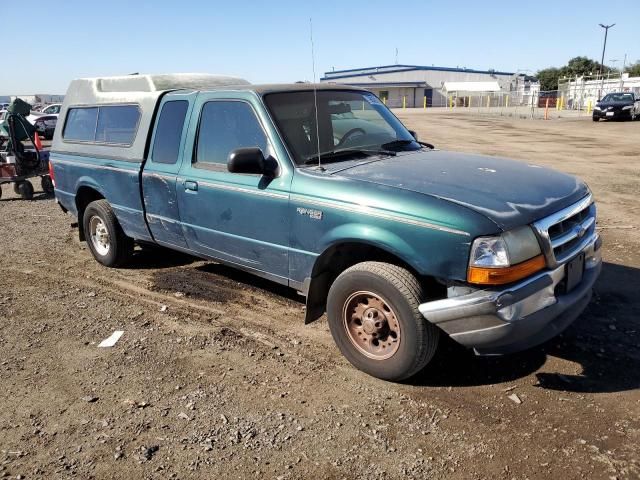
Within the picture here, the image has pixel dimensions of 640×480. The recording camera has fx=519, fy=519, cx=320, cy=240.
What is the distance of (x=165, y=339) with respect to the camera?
4.23 metres

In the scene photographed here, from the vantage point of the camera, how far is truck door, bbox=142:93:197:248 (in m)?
4.63

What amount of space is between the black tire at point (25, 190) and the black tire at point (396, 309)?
951 cm

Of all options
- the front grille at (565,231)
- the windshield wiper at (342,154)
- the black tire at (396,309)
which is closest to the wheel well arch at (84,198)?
the windshield wiper at (342,154)

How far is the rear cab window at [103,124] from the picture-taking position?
5.23m

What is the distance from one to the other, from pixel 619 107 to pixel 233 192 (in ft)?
100

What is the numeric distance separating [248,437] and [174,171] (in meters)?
2.55

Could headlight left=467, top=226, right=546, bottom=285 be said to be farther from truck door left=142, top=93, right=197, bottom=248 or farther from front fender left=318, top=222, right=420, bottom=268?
truck door left=142, top=93, right=197, bottom=248

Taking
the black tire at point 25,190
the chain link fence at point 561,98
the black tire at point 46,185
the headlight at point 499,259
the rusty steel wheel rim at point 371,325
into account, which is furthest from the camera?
the chain link fence at point 561,98

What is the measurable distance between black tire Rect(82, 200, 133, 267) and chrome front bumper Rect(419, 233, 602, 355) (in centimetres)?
391

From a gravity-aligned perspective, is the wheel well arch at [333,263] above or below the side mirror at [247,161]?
below

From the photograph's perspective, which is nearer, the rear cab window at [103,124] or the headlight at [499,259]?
the headlight at [499,259]

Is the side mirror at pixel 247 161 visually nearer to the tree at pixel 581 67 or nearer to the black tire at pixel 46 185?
the black tire at pixel 46 185

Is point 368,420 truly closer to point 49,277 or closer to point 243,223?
point 243,223

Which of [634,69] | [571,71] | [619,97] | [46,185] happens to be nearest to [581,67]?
[571,71]
